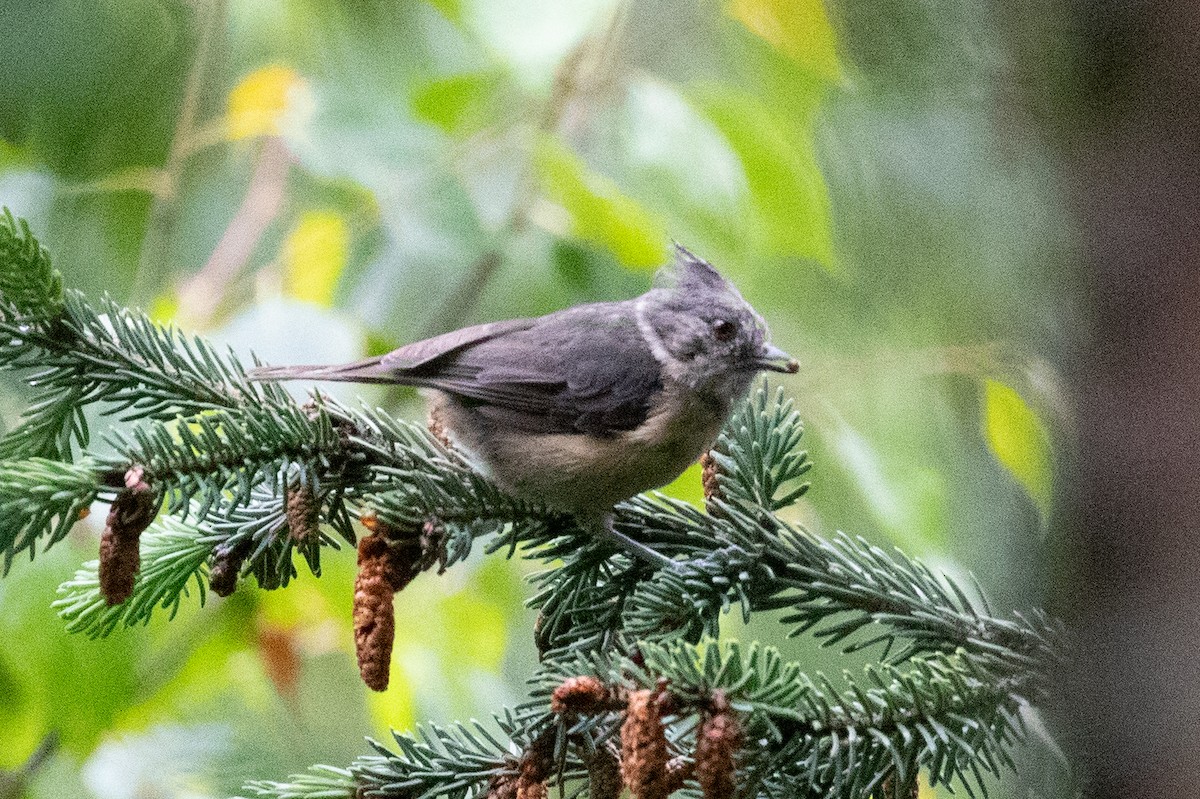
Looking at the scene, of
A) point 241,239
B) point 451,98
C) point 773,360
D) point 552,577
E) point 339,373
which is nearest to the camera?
point 552,577

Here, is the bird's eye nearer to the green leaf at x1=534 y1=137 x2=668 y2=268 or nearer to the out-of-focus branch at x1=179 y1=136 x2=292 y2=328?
the green leaf at x1=534 y1=137 x2=668 y2=268

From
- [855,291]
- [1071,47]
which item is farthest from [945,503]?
[1071,47]

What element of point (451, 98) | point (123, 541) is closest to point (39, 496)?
point (123, 541)

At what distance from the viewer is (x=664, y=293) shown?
2.47 m

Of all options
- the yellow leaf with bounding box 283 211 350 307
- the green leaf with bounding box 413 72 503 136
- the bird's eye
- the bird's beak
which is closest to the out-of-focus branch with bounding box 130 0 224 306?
the yellow leaf with bounding box 283 211 350 307

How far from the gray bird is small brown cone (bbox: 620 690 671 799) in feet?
2.98

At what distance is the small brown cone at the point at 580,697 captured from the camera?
1.14 meters

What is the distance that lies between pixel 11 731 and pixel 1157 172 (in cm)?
232

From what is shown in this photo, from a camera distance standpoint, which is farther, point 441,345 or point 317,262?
point 317,262

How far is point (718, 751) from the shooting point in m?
1.07

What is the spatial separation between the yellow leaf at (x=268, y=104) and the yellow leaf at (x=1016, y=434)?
177 cm

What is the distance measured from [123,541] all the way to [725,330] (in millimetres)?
1357

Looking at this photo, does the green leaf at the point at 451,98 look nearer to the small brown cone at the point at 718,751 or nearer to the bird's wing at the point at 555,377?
the bird's wing at the point at 555,377

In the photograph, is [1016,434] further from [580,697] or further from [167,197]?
[167,197]
